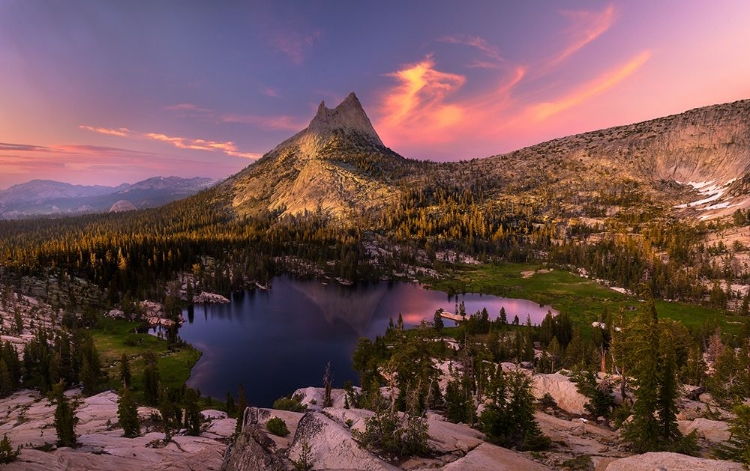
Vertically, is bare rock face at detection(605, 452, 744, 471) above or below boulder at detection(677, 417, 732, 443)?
above

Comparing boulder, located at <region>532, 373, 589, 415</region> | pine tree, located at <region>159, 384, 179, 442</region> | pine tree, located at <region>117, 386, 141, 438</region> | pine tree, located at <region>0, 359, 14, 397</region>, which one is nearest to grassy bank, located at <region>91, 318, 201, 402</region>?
pine tree, located at <region>0, 359, 14, 397</region>

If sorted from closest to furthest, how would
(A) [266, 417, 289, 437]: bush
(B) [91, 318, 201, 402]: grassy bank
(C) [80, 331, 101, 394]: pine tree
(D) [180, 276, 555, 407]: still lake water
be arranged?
(A) [266, 417, 289, 437]: bush
(C) [80, 331, 101, 394]: pine tree
(B) [91, 318, 201, 402]: grassy bank
(D) [180, 276, 555, 407]: still lake water

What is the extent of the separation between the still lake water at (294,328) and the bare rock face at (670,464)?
246 ft

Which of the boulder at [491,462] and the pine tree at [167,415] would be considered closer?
the boulder at [491,462]

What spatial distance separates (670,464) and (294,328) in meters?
123

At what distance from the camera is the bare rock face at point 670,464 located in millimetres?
19828

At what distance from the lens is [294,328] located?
13250cm

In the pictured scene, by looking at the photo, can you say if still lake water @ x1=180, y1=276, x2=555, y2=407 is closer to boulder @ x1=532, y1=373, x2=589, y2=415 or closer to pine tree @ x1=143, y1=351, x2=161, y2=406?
pine tree @ x1=143, y1=351, x2=161, y2=406

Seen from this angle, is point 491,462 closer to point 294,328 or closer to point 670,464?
point 670,464

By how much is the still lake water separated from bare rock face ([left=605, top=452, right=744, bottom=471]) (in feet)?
246

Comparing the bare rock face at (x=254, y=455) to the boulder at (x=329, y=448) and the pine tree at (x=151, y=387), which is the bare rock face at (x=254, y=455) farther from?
the pine tree at (x=151, y=387)

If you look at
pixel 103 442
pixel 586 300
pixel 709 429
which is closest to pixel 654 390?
pixel 709 429

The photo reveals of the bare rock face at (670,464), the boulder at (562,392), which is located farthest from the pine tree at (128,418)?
the bare rock face at (670,464)

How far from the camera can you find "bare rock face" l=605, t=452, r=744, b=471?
65.1 ft
